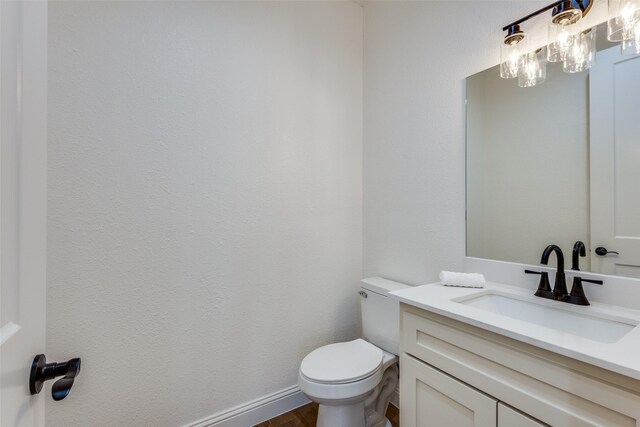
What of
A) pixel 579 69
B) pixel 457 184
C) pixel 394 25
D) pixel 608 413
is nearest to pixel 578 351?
pixel 608 413

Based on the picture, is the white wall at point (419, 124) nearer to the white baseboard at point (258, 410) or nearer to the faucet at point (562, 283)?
the faucet at point (562, 283)

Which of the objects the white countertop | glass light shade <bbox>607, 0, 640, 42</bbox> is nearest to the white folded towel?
the white countertop

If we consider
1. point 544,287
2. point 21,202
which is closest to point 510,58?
point 544,287

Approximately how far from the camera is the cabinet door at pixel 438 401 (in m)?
0.86

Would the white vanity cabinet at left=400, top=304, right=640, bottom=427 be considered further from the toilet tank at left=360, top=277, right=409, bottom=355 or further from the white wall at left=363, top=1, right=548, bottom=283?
the white wall at left=363, top=1, right=548, bottom=283

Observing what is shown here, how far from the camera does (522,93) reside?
1.23 m

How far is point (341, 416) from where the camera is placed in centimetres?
133

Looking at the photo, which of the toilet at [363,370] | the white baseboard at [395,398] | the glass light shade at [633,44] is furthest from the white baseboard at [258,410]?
the glass light shade at [633,44]

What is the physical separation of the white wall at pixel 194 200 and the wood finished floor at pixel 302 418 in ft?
0.57

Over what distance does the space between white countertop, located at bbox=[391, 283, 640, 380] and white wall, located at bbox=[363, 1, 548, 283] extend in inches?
12.3

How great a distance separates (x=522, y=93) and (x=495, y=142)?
217mm

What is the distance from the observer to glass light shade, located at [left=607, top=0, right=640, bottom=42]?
2.98ft

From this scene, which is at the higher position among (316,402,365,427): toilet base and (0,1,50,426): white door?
(0,1,50,426): white door

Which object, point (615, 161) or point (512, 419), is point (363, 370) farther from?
point (615, 161)
